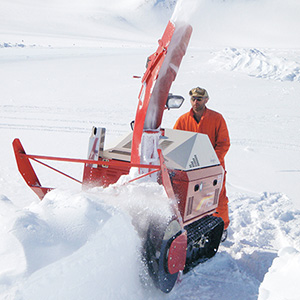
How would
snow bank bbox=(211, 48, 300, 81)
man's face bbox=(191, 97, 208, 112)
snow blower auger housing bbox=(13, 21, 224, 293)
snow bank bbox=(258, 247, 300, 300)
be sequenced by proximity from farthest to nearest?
snow bank bbox=(211, 48, 300, 81) < man's face bbox=(191, 97, 208, 112) < snow blower auger housing bbox=(13, 21, 224, 293) < snow bank bbox=(258, 247, 300, 300)

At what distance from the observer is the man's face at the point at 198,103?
152 inches

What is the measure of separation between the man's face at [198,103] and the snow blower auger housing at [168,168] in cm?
57

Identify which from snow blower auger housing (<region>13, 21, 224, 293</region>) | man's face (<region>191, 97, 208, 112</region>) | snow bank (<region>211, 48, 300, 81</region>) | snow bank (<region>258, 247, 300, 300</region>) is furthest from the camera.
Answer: snow bank (<region>211, 48, 300, 81</region>)

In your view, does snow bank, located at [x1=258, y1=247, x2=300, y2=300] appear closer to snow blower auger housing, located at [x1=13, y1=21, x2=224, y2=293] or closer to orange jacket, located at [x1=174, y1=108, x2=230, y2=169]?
snow blower auger housing, located at [x1=13, y1=21, x2=224, y2=293]

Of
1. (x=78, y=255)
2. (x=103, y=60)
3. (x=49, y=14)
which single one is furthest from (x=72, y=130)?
(x=49, y=14)

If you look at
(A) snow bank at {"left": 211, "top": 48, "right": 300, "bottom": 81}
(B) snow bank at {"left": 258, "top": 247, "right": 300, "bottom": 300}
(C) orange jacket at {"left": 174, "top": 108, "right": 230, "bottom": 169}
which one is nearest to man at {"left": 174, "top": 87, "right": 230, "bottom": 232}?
(C) orange jacket at {"left": 174, "top": 108, "right": 230, "bottom": 169}

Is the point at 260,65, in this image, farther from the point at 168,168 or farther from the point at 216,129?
the point at 168,168

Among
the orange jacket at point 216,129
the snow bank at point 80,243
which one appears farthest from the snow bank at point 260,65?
the snow bank at point 80,243

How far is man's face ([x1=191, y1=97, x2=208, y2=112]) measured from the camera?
12.7 feet

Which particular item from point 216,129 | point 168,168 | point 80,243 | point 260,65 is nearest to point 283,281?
point 80,243

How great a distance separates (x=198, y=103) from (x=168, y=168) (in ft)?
3.56

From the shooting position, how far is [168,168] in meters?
3.07

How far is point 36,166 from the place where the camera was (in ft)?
20.0

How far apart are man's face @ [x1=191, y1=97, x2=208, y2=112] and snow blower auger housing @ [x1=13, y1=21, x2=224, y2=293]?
573 millimetres
